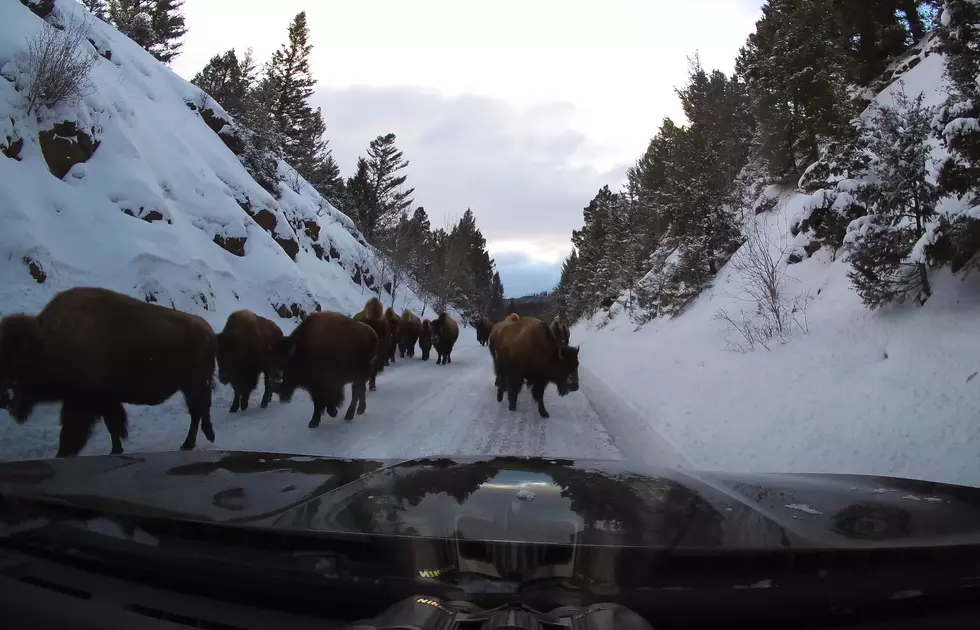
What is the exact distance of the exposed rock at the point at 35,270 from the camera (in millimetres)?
10398

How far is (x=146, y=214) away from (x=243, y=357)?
7.91m

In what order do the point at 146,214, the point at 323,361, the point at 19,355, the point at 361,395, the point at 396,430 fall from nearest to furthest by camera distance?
the point at 19,355 → the point at 396,430 → the point at 323,361 → the point at 361,395 → the point at 146,214

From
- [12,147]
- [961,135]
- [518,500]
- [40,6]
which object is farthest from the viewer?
[40,6]

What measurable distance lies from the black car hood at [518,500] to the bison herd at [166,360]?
329cm

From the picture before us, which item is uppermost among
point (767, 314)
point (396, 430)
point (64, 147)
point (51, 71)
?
point (51, 71)

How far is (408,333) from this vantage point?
22.3 meters

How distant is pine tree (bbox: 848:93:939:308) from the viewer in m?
8.88

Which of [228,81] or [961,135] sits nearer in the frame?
[961,135]

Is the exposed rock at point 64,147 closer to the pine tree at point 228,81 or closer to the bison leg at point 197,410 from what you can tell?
the bison leg at point 197,410

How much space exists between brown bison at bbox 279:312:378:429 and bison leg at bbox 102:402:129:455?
2.52 metres

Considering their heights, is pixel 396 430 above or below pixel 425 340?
below

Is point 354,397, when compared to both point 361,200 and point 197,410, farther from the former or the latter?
point 361,200

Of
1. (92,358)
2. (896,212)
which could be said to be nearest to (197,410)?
(92,358)

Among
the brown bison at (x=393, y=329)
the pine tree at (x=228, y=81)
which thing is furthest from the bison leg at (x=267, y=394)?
the pine tree at (x=228, y=81)
